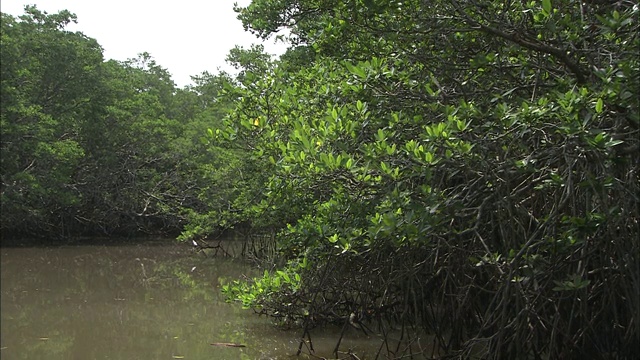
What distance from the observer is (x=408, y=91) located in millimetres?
3631

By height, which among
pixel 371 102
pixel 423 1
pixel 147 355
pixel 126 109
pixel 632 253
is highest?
pixel 126 109

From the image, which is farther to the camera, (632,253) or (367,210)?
(367,210)

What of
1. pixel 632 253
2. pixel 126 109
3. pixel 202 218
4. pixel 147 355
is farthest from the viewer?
pixel 126 109

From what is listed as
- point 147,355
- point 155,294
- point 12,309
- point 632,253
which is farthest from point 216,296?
point 632,253

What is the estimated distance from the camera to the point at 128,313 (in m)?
6.88

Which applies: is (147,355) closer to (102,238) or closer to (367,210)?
(367,210)

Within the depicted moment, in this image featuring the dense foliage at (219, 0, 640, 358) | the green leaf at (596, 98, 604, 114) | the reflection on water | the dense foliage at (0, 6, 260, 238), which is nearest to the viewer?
the green leaf at (596, 98, 604, 114)

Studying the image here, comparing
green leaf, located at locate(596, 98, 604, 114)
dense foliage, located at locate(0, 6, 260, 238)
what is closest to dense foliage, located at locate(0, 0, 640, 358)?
green leaf, located at locate(596, 98, 604, 114)

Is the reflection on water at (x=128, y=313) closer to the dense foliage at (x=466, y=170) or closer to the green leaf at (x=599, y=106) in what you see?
the dense foliage at (x=466, y=170)

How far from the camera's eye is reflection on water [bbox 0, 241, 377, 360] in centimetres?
509

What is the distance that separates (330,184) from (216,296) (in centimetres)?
464

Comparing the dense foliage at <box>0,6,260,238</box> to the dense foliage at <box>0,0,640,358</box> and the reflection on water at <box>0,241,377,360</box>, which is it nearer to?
the reflection on water at <box>0,241,377,360</box>

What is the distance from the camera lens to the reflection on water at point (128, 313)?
5.09 meters

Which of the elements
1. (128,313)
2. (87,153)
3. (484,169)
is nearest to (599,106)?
(484,169)
